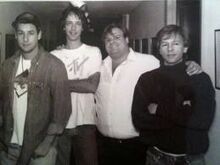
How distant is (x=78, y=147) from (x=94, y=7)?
53 cm

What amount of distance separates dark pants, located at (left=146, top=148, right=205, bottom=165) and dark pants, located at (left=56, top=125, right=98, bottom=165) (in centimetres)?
21

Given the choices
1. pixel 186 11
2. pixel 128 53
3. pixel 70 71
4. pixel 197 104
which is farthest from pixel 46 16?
pixel 197 104

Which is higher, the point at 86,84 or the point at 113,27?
the point at 113,27

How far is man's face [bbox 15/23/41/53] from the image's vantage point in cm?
111

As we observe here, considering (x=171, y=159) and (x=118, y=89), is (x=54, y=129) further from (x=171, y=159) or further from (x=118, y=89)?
(x=171, y=159)

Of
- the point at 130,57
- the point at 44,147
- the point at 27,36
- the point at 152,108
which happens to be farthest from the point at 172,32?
the point at 44,147

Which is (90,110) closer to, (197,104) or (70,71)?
(70,71)

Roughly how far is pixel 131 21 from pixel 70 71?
29cm

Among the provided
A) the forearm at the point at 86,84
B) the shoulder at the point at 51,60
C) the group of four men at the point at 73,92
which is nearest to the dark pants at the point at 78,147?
the group of four men at the point at 73,92

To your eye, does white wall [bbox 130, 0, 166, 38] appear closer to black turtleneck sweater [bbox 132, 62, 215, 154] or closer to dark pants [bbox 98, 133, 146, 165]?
black turtleneck sweater [bbox 132, 62, 215, 154]

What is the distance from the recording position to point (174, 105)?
1.08 meters

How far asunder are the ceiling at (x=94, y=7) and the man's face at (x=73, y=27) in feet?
0.14

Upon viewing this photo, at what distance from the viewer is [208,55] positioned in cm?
110

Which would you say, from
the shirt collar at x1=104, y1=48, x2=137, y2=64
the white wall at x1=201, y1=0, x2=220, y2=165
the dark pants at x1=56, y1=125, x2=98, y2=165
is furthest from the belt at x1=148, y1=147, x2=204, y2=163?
the shirt collar at x1=104, y1=48, x2=137, y2=64
